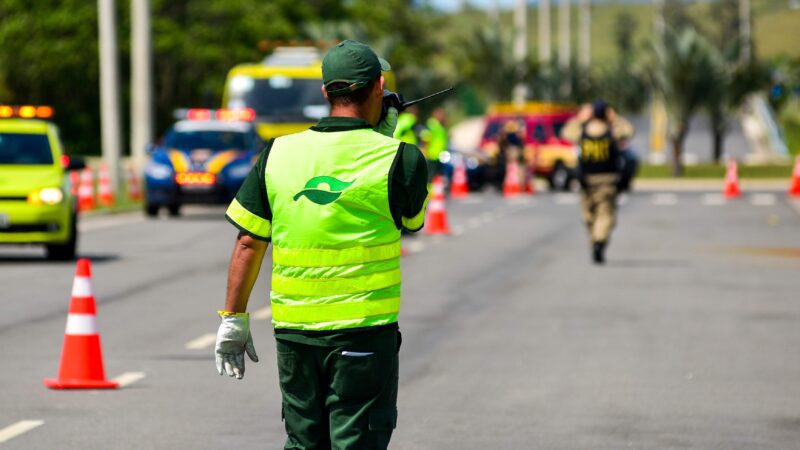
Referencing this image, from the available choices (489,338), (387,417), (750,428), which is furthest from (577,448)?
(489,338)

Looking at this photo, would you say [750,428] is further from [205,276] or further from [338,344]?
[205,276]

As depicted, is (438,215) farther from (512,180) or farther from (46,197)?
(512,180)

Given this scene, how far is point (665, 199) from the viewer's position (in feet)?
129

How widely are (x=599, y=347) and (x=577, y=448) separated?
422 cm

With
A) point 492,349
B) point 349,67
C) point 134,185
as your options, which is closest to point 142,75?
point 134,185

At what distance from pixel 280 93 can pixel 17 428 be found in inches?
983

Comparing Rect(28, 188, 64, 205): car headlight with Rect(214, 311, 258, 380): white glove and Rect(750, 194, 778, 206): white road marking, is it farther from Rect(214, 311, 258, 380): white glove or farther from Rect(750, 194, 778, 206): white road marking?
Rect(750, 194, 778, 206): white road marking

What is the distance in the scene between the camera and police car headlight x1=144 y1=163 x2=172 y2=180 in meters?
30.5

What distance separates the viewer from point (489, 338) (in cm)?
1383

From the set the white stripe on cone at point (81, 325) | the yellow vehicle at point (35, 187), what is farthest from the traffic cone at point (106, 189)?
the white stripe on cone at point (81, 325)

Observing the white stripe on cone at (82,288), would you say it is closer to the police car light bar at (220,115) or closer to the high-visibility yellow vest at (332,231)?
the high-visibility yellow vest at (332,231)

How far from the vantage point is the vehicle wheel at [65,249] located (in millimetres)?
21250

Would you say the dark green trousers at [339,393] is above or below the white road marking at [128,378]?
above

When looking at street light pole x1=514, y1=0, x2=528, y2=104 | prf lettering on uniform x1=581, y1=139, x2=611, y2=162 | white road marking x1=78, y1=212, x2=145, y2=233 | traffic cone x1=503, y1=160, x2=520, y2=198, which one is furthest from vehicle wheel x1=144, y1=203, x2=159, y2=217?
street light pole x1=514, y1=0, x2=528, y2=104
